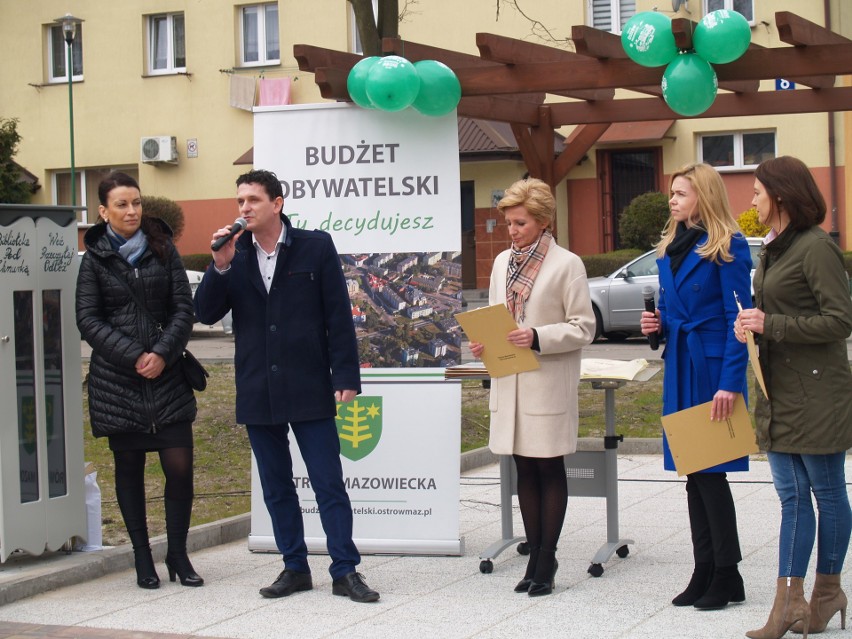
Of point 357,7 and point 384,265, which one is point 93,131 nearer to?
point 357,7

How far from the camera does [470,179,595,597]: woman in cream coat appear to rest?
5820 millimetres

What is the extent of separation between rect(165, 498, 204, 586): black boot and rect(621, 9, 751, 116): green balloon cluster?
3.29 metres

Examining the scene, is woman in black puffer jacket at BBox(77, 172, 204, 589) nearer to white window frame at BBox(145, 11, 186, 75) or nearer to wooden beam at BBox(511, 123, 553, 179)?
wooden beam at BBox(511, 123, 553, 179)

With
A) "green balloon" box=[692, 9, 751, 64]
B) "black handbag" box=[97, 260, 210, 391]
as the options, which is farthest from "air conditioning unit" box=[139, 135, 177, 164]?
"green balloon" box=[692, 9, 751, 64]

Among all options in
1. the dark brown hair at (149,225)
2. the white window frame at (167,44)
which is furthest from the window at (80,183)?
the dark brown hair at (149,225)

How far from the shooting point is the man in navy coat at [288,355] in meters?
5.95

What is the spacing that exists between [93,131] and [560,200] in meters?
12.4

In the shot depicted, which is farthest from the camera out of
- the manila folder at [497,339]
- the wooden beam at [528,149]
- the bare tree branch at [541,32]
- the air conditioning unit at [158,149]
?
the air conditioning unit at [158,149]

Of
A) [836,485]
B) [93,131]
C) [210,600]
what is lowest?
[210,600]

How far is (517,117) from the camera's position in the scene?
322 inches

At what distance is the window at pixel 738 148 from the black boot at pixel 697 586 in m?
22.4

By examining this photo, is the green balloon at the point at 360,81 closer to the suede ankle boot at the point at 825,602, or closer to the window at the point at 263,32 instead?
the suede ankle boot at the point at 825,602

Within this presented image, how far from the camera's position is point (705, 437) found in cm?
536

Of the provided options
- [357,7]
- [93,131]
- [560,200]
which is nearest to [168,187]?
[93,131]
